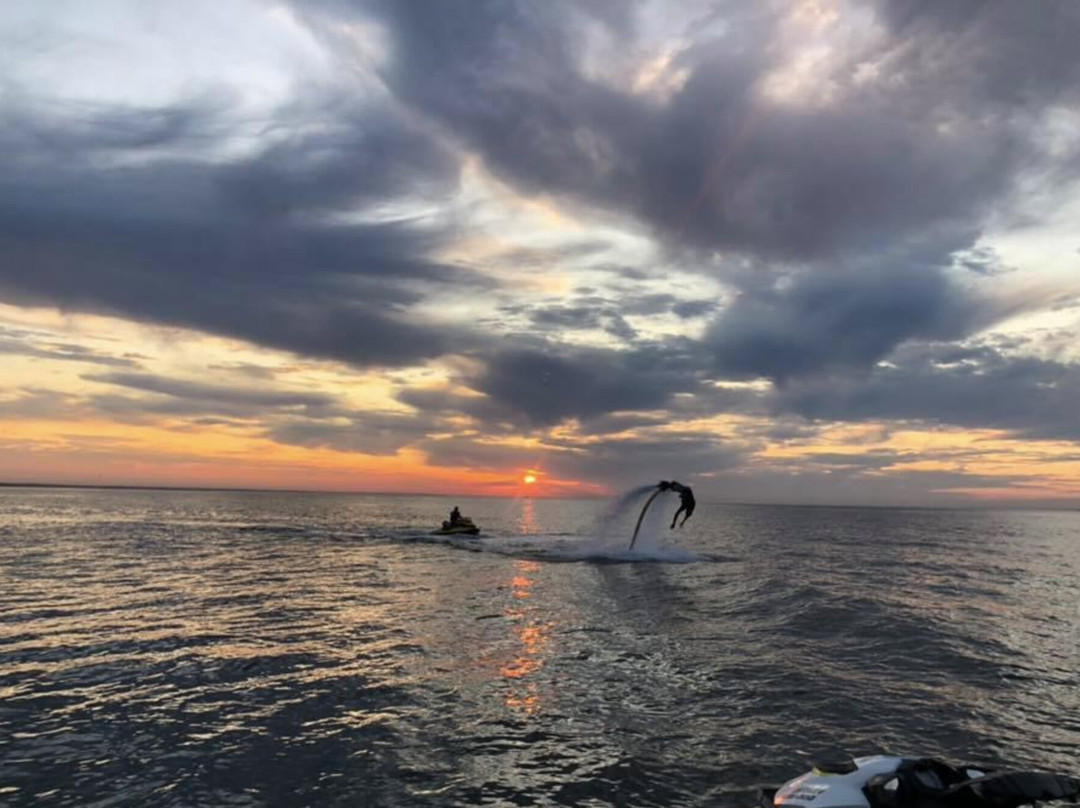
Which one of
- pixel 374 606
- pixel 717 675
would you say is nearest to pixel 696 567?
pixel 374 606

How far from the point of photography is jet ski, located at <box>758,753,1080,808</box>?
9.80 m

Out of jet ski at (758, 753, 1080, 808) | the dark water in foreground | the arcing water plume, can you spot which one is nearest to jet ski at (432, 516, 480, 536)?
the arcing water plume

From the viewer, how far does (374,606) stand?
33.8m

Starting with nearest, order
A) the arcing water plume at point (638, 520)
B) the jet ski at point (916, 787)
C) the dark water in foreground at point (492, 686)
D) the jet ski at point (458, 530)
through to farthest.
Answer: the jet ski at point (916, 787) → the dark water in foreground at point (492, 686) → the arcing water plume at point (638, 520) → the jet ski at point (458, 530)

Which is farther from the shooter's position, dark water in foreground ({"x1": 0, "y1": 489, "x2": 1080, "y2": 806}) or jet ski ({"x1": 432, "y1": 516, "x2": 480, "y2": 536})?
jet ski ({"x1": 432, "y1": 516, "x2": 480, "y2": 536})

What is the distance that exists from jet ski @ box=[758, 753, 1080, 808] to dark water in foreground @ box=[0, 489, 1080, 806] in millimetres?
2739

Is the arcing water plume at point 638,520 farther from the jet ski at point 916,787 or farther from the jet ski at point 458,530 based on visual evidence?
the jet ski at point 916,787

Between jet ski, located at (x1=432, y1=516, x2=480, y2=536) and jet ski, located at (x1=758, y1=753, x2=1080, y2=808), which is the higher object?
jet ski, located at (x1=758, y1=753, x2=1080, y2=808)

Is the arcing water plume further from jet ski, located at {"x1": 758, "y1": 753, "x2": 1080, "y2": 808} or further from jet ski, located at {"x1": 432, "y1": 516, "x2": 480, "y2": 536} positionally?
jet ski, located at {"x1": 758, "y1": 753, "x2": 1080, "y2": 808}

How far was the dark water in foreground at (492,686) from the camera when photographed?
544 inches

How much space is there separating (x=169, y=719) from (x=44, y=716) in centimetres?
314

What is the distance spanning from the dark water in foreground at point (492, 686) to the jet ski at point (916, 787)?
2739 millimetres

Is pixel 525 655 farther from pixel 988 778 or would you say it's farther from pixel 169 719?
pixel 988 778

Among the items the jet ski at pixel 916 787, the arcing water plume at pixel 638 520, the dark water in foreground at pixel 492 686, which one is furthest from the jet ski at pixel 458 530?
the jet ski at pixel 916 787
